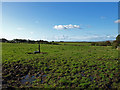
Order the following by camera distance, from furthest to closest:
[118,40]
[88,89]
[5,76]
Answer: [118,40] < [5,76] < [88,89]

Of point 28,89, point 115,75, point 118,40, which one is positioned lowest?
point 28,89

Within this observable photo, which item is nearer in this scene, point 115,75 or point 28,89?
point 28,89

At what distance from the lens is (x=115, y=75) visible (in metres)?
7.19

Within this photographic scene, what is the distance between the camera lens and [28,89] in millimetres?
5895

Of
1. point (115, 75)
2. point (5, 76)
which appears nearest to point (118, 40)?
point (115, 75)

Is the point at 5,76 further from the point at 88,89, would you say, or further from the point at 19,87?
the point at 88,89

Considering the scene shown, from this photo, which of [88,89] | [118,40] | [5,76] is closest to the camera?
[88,89]

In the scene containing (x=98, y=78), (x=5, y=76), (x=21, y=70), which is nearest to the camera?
(x=98, y=78)

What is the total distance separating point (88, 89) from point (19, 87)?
4.87 metres

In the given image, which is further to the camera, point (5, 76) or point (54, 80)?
point (5, 76)

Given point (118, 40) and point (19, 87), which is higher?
point (118, 40)

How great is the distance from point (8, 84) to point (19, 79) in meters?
0.90

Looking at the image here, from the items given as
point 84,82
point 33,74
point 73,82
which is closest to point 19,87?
point 33,74

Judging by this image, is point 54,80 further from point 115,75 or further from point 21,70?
point 115,75
